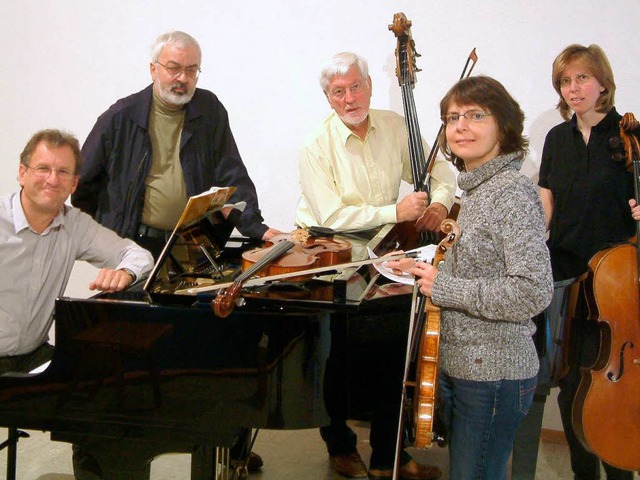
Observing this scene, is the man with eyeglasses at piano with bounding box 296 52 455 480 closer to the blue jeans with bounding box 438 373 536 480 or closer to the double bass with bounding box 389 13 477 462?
the double bass with bounding box 389 13 477 462

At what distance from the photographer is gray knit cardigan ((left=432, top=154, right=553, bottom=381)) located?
5.18 ft

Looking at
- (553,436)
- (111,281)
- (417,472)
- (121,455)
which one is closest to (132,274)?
(111,281)

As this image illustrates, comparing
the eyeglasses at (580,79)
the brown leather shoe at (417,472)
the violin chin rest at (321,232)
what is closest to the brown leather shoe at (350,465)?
the brown leather shoe at (417,472)

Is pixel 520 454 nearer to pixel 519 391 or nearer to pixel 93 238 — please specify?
pixel 519 391

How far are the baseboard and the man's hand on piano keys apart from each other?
7.02 ft

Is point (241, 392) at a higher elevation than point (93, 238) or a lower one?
lower

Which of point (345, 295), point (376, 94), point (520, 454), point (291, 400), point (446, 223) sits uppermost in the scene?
point (376, 94)

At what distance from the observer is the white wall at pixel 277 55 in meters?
3.26

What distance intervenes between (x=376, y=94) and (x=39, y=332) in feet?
6.28

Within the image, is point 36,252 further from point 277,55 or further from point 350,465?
point 277,55

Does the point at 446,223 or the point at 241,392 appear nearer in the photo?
the point at 446,223

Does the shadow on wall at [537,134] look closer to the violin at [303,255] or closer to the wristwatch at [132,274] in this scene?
the violin at [303,255]

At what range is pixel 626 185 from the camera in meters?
2.67

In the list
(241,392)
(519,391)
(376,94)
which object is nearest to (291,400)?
(241,392)
